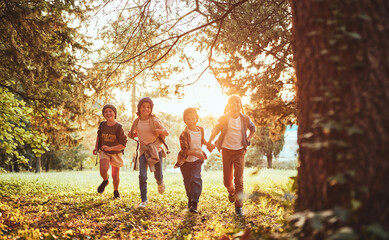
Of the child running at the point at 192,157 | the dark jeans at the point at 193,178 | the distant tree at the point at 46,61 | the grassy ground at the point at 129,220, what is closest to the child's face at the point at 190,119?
the child running at the point at 192,157

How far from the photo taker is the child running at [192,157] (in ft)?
20.4

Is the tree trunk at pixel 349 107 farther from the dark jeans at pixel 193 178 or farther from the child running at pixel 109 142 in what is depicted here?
the child running at pixel 109 142

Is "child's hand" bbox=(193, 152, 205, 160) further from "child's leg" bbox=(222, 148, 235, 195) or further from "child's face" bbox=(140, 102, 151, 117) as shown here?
"child's face" bbox=(140, 102, 151, 117)

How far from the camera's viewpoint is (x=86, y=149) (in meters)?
35.8

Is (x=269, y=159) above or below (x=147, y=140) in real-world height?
below

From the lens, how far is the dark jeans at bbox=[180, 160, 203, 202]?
6.21m

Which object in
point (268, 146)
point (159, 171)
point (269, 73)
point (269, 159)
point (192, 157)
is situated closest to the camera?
point (192, 157)

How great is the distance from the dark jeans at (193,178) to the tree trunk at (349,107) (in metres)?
4.14

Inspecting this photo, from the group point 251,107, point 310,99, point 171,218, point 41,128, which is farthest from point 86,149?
point 310,99

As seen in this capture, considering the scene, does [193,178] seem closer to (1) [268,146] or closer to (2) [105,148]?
(2) [105,148]

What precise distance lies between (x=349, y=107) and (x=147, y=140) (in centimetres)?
510

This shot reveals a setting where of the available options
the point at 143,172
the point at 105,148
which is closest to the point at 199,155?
the point at 143,172

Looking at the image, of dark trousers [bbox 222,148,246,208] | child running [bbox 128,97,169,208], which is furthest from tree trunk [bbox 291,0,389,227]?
child running [bbox 128,97,169,208]

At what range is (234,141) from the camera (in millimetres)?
6105
